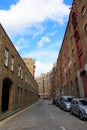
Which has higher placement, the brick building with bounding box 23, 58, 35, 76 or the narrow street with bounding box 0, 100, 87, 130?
the brick building with bounding box 23, 58, 35, 76

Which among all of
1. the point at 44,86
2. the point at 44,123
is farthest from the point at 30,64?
the point at 44,123

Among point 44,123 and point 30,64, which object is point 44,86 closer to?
point 30,64

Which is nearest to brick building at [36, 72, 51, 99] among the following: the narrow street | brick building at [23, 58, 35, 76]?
brick building at [23, 58, 35, 76]

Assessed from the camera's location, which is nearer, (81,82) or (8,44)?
(8,44)

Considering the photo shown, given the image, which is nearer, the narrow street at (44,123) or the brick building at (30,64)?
the narrow street at (44,123)

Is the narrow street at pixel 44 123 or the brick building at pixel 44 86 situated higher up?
the brick building at pixel 44 86

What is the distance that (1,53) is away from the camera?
15.8 m

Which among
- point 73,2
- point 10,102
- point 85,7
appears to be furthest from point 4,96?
point 73,2

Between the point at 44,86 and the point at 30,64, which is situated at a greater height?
the point at 30,64

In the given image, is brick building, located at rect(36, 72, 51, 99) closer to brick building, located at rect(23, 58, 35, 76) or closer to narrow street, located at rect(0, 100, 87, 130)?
brick building, located at rect(23, 58, 35, 76)

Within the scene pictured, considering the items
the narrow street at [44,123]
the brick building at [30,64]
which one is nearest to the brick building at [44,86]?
the brick building at [30,64]

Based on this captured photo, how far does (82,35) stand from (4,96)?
43.9 feet

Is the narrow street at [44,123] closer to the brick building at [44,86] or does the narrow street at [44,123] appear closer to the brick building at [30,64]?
the brick building at [30,64]

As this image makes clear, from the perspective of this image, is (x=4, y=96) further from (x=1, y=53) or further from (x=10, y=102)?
(x=1, y=53)
